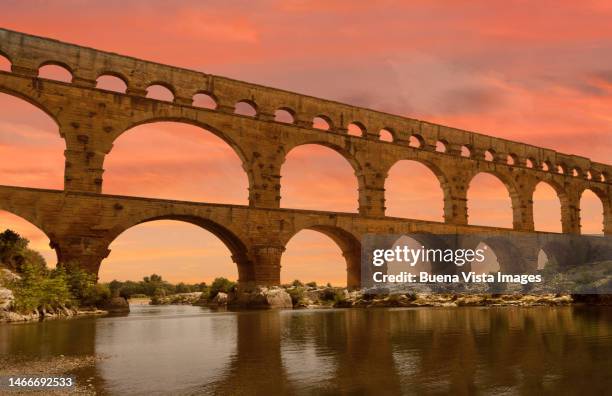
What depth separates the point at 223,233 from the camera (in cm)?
2677

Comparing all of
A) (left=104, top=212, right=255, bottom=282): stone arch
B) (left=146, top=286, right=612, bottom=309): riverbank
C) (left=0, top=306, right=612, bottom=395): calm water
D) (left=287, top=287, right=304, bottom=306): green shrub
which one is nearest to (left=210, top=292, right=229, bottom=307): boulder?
(left=146, top=286, right=612, bottom=309): riverbank

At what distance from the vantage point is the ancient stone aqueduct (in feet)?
74.3

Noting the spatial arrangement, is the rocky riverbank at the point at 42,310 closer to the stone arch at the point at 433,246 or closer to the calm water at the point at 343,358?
the calm water at the point at 343,358

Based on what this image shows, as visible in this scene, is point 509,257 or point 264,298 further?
point 509,257

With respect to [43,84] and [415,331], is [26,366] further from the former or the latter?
[43,84]

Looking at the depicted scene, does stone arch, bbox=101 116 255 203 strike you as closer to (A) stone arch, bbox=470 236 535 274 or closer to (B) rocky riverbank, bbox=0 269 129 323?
(B) rocky riverbank, bbox=0 269 129 323

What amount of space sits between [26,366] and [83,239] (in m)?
16.1

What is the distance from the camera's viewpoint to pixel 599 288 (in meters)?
27.3

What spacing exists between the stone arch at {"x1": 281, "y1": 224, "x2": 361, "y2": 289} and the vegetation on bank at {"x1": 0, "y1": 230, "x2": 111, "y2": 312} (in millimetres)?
12400

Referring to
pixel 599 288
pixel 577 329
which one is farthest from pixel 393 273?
pixel 577 329

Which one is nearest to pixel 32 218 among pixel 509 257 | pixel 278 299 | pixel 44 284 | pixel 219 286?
pixel 44 284

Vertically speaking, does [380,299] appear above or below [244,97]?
below

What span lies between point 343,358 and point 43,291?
14.9 metres

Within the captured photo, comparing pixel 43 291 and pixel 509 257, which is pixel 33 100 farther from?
pixel 509 257
